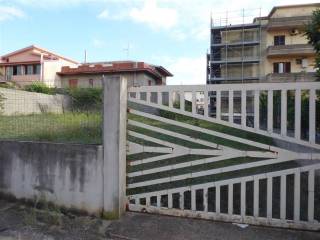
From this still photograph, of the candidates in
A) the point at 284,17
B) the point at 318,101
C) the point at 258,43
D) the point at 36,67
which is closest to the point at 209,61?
the point at 258,43

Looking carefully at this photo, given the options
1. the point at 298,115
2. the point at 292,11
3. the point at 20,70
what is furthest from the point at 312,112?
the point at 20,70

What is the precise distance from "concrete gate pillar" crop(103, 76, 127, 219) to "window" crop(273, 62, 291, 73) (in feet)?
109

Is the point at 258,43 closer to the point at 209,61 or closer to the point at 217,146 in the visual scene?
the point at 209,61

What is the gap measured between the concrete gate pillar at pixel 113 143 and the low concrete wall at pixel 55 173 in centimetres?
12

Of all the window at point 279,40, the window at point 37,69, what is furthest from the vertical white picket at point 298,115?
the window at point 37,69

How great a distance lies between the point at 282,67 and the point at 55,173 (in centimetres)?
3413

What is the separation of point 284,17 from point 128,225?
34.7 meters

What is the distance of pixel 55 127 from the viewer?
5.47 m

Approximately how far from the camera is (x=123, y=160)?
4488 mm

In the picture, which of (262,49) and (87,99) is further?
(262,49)

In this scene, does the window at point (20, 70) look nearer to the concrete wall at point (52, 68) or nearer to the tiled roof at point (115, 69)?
the concrete wall at point (52, 68)

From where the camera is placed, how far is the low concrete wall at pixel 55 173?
14.8ft

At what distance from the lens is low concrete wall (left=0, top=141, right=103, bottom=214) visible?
4.52 metres

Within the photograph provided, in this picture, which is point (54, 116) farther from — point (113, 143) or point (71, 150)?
point (113, 143)
